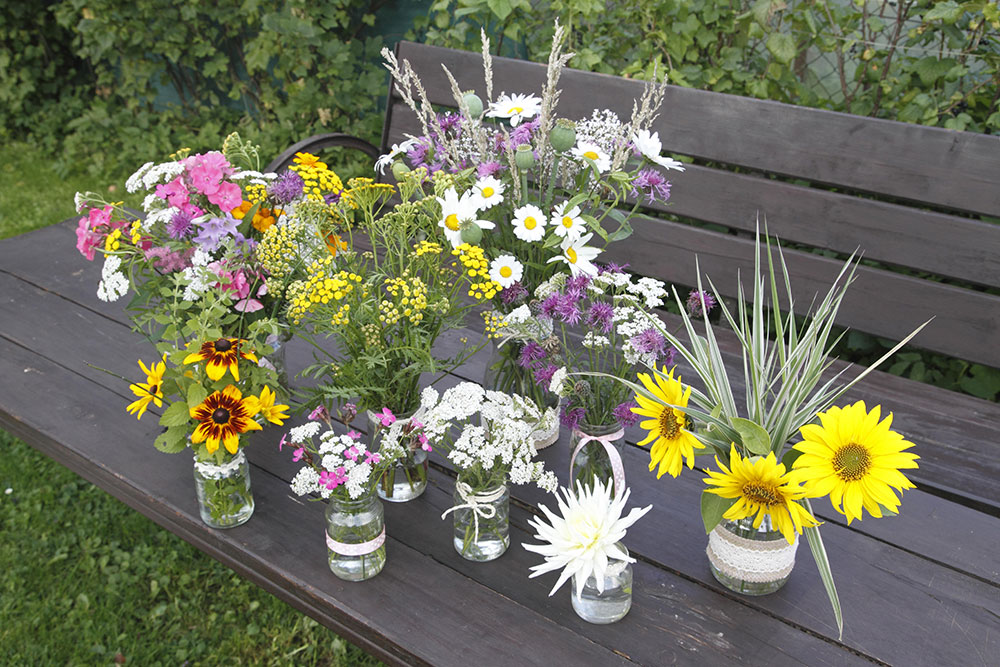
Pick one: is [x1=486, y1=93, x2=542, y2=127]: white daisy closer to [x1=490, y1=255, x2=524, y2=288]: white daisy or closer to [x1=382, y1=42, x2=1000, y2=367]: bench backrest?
[x1=490, y1=255, x2=524, y2=288]: white daisy

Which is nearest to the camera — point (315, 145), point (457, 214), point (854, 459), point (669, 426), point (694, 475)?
point (854, 459)

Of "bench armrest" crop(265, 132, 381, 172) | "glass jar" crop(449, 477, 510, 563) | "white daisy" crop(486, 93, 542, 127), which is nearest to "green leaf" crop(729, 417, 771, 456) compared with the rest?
"glass jar" crop(449, 477, 510, 563)

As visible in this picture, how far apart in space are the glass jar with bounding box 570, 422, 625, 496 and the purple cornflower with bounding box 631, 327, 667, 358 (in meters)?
0.14

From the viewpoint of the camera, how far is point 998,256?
5.87 ft

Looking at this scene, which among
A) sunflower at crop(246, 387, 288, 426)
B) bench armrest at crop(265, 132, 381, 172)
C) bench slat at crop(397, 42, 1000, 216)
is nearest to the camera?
sunflower at crop(246, 387, 288, 426)

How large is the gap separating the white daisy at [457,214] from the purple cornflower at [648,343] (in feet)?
0.83

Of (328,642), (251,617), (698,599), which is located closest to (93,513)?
(251,617)

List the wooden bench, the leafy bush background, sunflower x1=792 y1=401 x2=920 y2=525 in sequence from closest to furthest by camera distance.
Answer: sunflower x1=792 y1=401 x2=920 y2=525 < the wooden bench < the leafy bush background

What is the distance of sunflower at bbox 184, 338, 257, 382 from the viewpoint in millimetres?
1121

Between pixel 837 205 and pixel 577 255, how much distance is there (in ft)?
3.49

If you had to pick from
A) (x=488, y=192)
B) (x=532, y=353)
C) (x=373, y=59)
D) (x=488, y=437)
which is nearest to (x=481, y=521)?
(x=488, y=437)

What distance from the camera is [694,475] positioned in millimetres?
1374

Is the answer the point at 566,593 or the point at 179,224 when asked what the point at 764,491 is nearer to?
the point at 566,593

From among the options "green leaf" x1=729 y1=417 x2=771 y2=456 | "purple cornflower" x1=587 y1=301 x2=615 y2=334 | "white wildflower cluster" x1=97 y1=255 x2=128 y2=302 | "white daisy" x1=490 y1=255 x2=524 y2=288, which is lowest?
"white wildflower cluster" x1=97 y1=255 x2=128 y2=302
